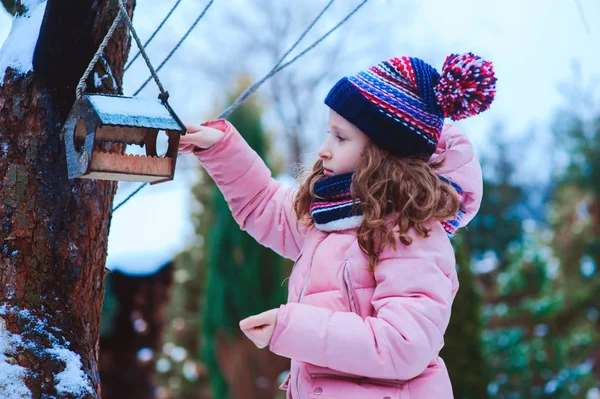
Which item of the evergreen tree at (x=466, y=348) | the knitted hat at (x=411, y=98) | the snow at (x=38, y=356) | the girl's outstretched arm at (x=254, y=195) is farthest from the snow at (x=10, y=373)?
the evergreen tree at (x=466, y=348)

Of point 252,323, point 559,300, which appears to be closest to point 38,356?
point 252,323

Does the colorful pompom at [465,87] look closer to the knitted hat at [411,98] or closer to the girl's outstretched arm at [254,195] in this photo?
the knitted hat at [411,98]

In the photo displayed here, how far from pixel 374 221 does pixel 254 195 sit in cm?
48

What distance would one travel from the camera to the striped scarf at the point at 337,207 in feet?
5.65

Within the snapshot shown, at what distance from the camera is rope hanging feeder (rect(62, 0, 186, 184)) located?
4.80ft

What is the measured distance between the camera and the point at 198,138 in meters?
1.87

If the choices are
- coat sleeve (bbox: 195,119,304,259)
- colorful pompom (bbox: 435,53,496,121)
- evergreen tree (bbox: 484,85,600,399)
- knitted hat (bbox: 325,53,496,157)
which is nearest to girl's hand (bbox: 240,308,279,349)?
coat sleeve (bbox: 195,119,304,259)

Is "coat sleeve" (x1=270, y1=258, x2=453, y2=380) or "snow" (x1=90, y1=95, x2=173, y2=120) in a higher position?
"snow" (x1=90, y1=95, x2=173, y2=120)

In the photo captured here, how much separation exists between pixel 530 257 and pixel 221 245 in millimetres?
3445

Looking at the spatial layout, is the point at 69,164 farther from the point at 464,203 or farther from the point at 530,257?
the point at 530,257

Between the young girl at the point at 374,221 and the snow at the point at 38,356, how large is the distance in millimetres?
389

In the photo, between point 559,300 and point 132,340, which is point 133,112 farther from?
point 559,300

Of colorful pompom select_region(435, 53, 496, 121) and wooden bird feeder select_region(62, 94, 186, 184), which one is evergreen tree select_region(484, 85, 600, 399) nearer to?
colorful pompom select_region(435, 53, 496, 121)

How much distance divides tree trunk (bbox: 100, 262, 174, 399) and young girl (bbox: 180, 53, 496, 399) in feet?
14.6
